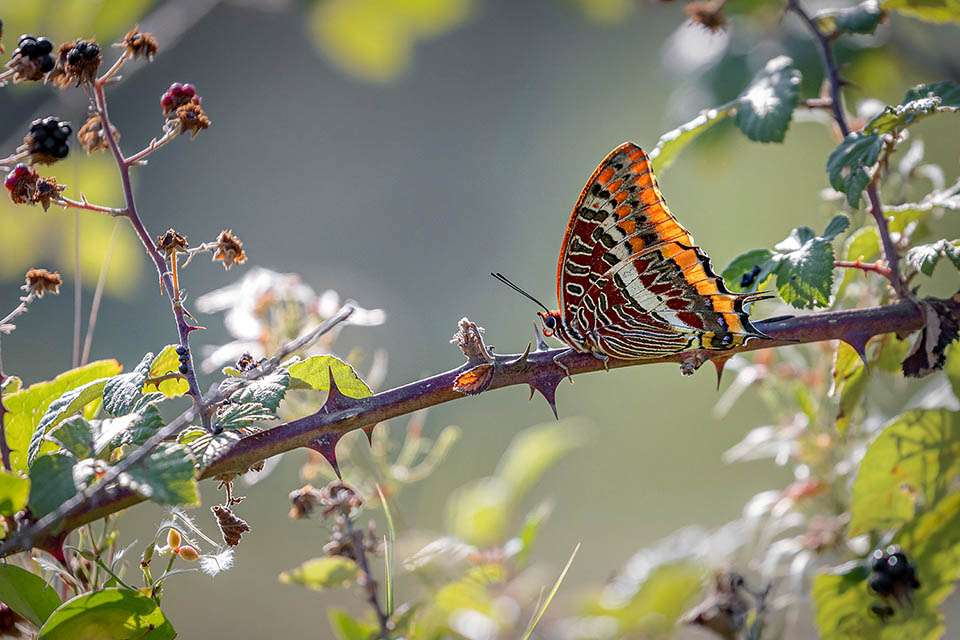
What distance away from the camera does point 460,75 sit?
3.47 m

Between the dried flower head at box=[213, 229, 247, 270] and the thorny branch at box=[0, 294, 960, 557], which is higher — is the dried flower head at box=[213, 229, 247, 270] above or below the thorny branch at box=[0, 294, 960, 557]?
above

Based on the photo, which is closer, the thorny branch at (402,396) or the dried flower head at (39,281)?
the thorny branch at (402,396)

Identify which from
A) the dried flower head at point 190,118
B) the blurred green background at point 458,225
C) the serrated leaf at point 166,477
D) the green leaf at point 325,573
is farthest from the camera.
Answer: the blurred green background at point 458,225

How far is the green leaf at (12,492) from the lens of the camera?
1.24 ft

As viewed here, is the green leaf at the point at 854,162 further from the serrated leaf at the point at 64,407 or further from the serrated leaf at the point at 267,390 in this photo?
the serrated leaf at the point at 64,407

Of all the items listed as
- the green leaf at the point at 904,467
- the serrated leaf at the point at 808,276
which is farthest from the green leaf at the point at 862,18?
the green leaf at the point at 904,467

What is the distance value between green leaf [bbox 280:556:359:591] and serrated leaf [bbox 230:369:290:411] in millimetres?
205

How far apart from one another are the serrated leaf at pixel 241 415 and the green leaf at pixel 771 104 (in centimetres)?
45

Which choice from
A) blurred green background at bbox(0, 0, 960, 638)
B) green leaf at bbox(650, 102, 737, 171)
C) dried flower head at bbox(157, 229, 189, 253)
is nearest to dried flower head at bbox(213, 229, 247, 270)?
dried flower head at bbox(157, 229, 189, 253)

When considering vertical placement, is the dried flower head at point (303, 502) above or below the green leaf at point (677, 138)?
below

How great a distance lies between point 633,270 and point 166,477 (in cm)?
38

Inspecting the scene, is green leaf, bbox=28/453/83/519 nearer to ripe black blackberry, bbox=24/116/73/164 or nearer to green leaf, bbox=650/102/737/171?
ripe black blackberry, bbox=24/116/73/164

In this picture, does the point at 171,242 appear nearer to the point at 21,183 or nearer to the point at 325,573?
the point at 21,183

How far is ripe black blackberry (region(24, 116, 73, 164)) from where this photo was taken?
0.44m
